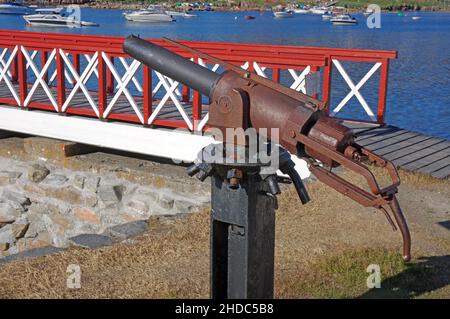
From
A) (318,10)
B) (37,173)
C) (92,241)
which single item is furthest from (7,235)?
(318,10)

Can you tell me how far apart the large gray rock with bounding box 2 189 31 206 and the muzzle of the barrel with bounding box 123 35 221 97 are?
26.9 feet

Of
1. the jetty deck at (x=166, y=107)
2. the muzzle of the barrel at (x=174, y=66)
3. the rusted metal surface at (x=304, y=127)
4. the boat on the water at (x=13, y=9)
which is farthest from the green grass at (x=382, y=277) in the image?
the boat on the water at (x=13, y=9)

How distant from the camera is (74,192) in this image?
1160 centimetres

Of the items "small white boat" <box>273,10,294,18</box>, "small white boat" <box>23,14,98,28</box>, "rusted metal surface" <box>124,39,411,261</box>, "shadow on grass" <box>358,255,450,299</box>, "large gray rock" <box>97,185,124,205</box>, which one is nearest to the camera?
"rusted metal surface" <box>124,39,411,261</box>

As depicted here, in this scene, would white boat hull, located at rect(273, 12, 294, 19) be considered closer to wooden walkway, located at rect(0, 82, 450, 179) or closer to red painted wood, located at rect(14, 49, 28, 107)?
red painted wood, located at rect(14, 49, 28, 107)

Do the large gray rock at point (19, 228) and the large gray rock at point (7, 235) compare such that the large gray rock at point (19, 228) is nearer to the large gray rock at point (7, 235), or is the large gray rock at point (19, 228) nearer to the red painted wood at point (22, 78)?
the large gray rock at point (7, 235)

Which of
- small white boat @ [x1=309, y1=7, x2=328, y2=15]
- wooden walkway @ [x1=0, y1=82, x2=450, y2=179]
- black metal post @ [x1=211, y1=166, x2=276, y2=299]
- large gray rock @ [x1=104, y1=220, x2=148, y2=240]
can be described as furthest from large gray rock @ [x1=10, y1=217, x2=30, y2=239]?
small white boat @ [x1=309, y1=7, x2=328, y2=15]

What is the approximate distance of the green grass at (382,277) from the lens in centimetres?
603

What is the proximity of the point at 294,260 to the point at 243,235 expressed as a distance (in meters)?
2.76

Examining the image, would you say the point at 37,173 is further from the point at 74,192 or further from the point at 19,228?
the point at 19,228

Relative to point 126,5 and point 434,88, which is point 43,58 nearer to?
point 434,88

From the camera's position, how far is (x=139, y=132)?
436 inches

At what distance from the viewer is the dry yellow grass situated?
6172mm
